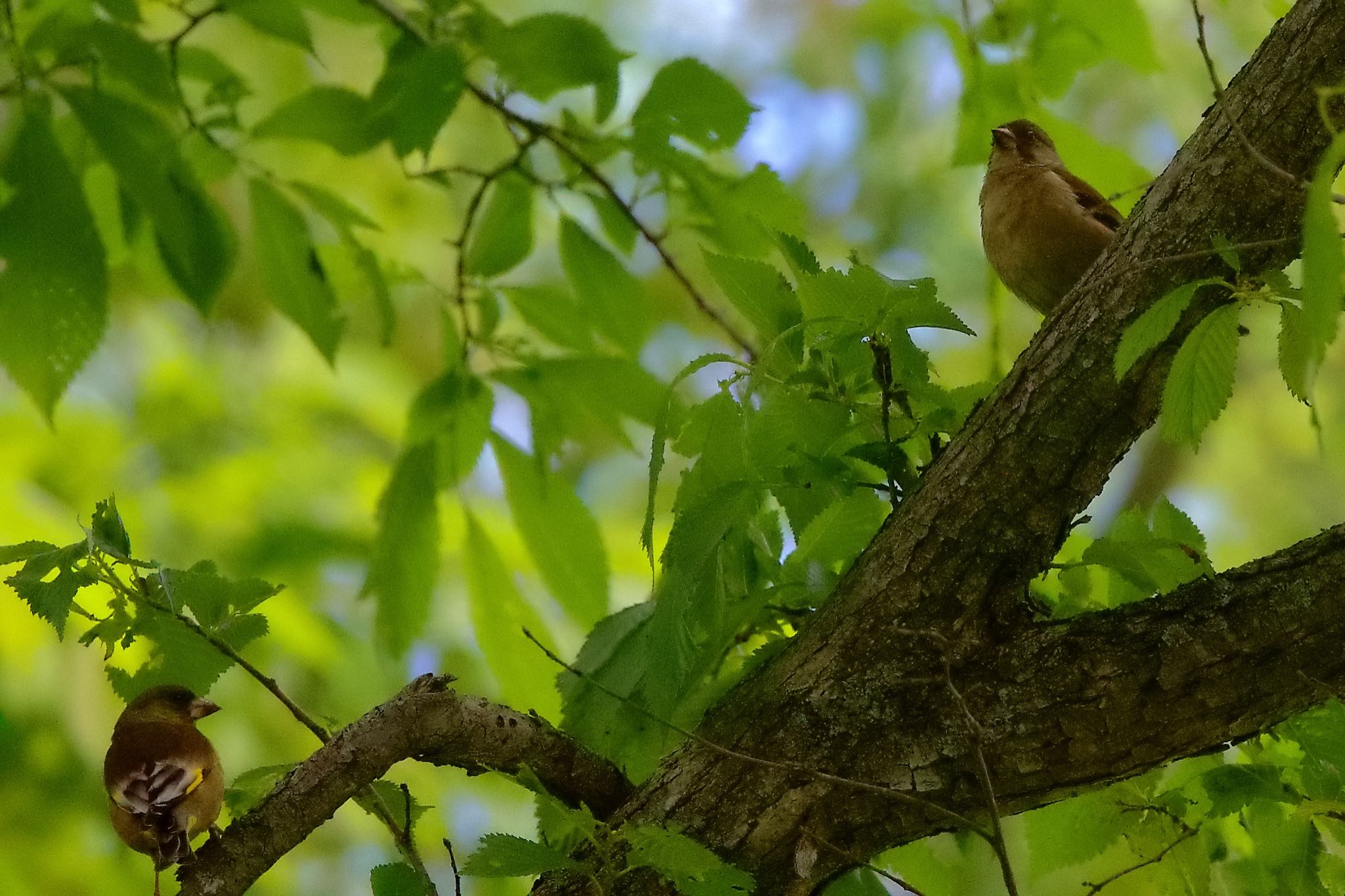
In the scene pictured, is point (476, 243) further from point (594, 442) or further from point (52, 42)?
point (594, 442)

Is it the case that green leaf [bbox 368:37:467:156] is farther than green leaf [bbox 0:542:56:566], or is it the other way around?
green leaf [bbox 368:37:467:156]

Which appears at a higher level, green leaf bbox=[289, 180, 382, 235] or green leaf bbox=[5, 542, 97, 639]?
green leaf bbox=[289, 180, 382, 235]

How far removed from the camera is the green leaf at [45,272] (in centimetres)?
194

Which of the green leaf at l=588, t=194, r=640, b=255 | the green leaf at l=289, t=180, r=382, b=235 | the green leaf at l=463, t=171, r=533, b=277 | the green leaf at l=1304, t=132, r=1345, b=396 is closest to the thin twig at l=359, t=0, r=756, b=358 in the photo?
the green leaf at l=588, t=194, r=640, b=255

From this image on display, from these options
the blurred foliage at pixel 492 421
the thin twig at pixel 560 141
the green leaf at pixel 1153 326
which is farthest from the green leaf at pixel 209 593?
the thin twig at pixel 560 141

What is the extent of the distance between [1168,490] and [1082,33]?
2.80 m

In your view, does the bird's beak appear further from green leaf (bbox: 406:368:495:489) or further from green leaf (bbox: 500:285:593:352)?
green leaf (bbox: 500:285:593:352)

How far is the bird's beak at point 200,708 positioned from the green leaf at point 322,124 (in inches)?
44.5

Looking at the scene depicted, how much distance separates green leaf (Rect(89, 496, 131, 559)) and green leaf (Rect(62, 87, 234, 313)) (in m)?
0.82

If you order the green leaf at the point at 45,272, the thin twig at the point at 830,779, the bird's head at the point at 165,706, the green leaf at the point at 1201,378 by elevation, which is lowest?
the thin twig at the point at 830,779

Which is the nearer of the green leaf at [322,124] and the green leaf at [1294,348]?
the green leaf at [1294,348]

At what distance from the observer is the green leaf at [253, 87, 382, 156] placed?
7.44 ft

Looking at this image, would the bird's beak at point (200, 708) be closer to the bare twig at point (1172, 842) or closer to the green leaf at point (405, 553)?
the green leaf at point (405, 553)

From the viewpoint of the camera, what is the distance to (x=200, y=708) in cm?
150
